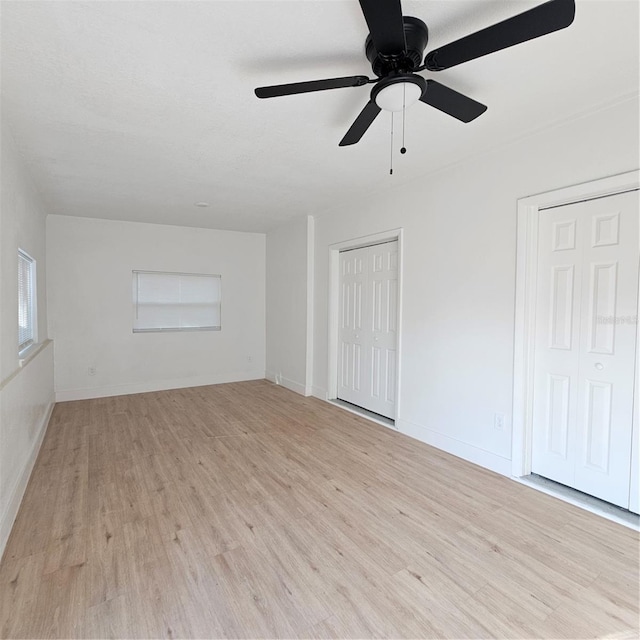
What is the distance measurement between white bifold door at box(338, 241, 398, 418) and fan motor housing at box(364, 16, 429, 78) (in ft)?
8.12

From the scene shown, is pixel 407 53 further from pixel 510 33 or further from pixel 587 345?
pixel 587 345

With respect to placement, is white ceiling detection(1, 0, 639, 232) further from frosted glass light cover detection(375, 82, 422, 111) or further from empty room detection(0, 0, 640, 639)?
frosted glass light cover detection(375, 82, 422, 111)

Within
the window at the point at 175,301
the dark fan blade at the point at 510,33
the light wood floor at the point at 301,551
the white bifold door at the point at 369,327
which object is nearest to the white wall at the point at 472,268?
the white bifold door at the point at 369,327

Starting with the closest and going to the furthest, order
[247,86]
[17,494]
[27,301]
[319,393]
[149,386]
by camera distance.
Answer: [247,86] → [17,494] → [27,301] → [319,393] → [149,386]

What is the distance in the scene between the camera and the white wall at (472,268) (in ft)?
8.13

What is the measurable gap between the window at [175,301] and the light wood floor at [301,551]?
2.67m

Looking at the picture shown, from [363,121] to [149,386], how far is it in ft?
16.9

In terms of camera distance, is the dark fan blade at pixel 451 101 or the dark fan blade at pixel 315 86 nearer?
the dark fan blade at pixel 315 86

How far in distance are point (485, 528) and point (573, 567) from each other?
45 cm

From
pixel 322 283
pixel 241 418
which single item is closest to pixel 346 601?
pixel 241 418

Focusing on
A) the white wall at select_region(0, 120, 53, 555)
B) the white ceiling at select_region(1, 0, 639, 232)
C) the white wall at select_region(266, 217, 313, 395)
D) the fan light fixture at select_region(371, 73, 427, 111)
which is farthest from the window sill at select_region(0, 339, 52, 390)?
the white wall at select_region(266, 217, 313, 395)

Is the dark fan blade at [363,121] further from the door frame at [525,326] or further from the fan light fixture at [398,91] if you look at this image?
the door frame at [525,326]

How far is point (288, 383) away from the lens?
590 cm

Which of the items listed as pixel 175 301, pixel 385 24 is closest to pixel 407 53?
pixel 385 24
